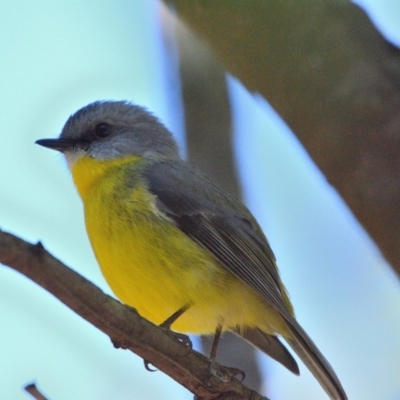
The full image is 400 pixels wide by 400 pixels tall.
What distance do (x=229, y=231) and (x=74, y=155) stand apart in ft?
3.86

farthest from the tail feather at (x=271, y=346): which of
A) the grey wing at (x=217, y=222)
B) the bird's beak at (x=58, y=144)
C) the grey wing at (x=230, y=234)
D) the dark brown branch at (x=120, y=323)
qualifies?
the bird's beak at (x=58, y=144)

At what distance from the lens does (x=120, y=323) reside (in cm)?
254

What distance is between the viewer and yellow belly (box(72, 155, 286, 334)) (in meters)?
3.52

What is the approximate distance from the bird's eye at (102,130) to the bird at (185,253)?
262 mm

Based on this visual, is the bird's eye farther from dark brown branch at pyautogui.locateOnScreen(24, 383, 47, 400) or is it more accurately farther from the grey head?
dark brown branch at pyautogui.locateOnScreen(24, 383, 47, 400)

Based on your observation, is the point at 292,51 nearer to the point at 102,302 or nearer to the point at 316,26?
the point at 316,26

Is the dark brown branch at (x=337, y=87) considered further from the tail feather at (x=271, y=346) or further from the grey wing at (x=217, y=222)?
the tail feather at (x=271, y=346)

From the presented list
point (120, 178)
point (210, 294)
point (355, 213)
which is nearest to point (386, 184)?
point (355, 213)

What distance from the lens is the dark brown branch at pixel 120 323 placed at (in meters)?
2.15

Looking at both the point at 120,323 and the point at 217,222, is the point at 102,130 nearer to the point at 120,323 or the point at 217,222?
the point at 217,222

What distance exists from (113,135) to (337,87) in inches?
82.5

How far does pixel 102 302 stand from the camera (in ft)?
7.96

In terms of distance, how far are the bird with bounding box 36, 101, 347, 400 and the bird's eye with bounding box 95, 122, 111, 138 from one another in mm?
262

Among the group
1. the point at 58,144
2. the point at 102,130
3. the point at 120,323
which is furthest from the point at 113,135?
the point at 120,323
